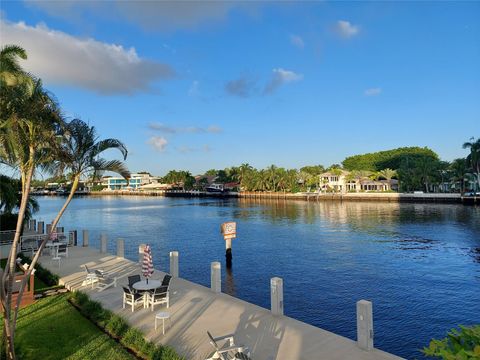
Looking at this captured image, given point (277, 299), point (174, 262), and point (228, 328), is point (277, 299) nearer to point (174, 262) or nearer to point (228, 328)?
point (228, 328)

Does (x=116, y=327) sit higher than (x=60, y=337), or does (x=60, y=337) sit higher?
(x=116, y=327)

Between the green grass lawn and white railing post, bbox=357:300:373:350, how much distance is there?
19.6 ft

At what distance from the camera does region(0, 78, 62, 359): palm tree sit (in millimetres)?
8648

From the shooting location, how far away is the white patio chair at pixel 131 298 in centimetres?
1269

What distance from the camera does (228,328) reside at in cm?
1098

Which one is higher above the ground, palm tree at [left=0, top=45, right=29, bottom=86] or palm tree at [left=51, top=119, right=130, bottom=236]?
palm tree at [left=0, top=45, right=29, bottom=86]

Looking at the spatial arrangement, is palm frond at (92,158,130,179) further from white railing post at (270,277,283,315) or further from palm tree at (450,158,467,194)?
palm tree at (450,158,467,194)

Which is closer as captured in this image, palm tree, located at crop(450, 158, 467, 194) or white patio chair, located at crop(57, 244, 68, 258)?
white patio chair, located at crop(57, 244, 68, 258)

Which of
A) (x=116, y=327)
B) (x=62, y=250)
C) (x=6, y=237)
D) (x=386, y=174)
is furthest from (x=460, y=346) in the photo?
(x=386, y=174)

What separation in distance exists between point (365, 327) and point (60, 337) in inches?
336

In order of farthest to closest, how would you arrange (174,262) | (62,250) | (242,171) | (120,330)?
(242,171) → (62,250) → (174,262) → (120,330)

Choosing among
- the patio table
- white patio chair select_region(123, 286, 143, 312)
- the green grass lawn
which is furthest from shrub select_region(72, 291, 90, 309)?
the patio table

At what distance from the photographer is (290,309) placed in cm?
1705

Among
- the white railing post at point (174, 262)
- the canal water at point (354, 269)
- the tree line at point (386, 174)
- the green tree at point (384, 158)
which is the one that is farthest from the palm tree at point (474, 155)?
the white railing post at point (174, 262)
